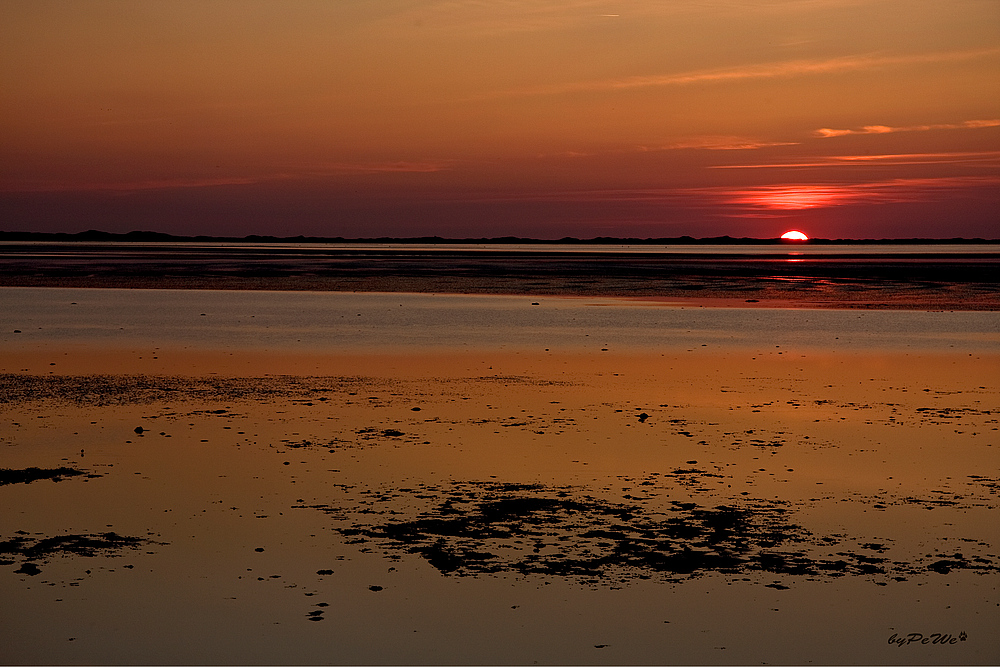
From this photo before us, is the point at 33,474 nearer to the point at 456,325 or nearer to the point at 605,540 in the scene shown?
the point at 605,540

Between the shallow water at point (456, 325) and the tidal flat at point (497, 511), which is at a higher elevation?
the shallow water at point (456, 325)

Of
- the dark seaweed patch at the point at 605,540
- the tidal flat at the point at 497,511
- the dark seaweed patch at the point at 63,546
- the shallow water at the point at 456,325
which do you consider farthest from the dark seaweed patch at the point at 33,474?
the shallow water at the point at 456,325

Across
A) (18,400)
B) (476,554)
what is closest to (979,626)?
(476,554)

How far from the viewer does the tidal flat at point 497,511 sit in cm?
715

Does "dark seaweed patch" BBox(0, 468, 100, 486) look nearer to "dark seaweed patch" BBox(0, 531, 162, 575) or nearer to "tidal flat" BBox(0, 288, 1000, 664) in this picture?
"tidal flat" BBox(0, 288, 1000, 664)

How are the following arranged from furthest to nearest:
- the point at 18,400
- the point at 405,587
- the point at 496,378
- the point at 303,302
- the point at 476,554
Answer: the point at 303,302, the point at 496,378, the point at 18,400, the point at 476,554, the point at 405,587

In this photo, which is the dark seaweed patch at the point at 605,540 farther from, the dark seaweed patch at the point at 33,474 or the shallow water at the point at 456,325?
the shallow water at the point at 456,325

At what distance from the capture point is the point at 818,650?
6906 mm

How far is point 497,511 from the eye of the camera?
10039mm

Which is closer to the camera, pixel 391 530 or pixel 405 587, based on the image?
pixel 405 587

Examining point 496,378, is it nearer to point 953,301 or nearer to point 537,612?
point 537,612

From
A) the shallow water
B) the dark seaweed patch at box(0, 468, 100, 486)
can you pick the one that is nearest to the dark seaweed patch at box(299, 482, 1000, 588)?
the dark seaweed patch at box(0, 468, 100, 486)

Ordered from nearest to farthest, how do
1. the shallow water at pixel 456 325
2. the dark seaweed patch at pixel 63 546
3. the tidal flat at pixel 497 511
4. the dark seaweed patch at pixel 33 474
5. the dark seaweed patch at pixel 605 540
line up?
the tidal flat at pixel 497 511 < the dark seaweed patch at pixel 605 540 < the dark seaweed patch at pixel 63 546 < the dark seaweed patch at pixel 33 474 < the shallow water at pixel 456 325

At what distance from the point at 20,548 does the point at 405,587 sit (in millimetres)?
3370
